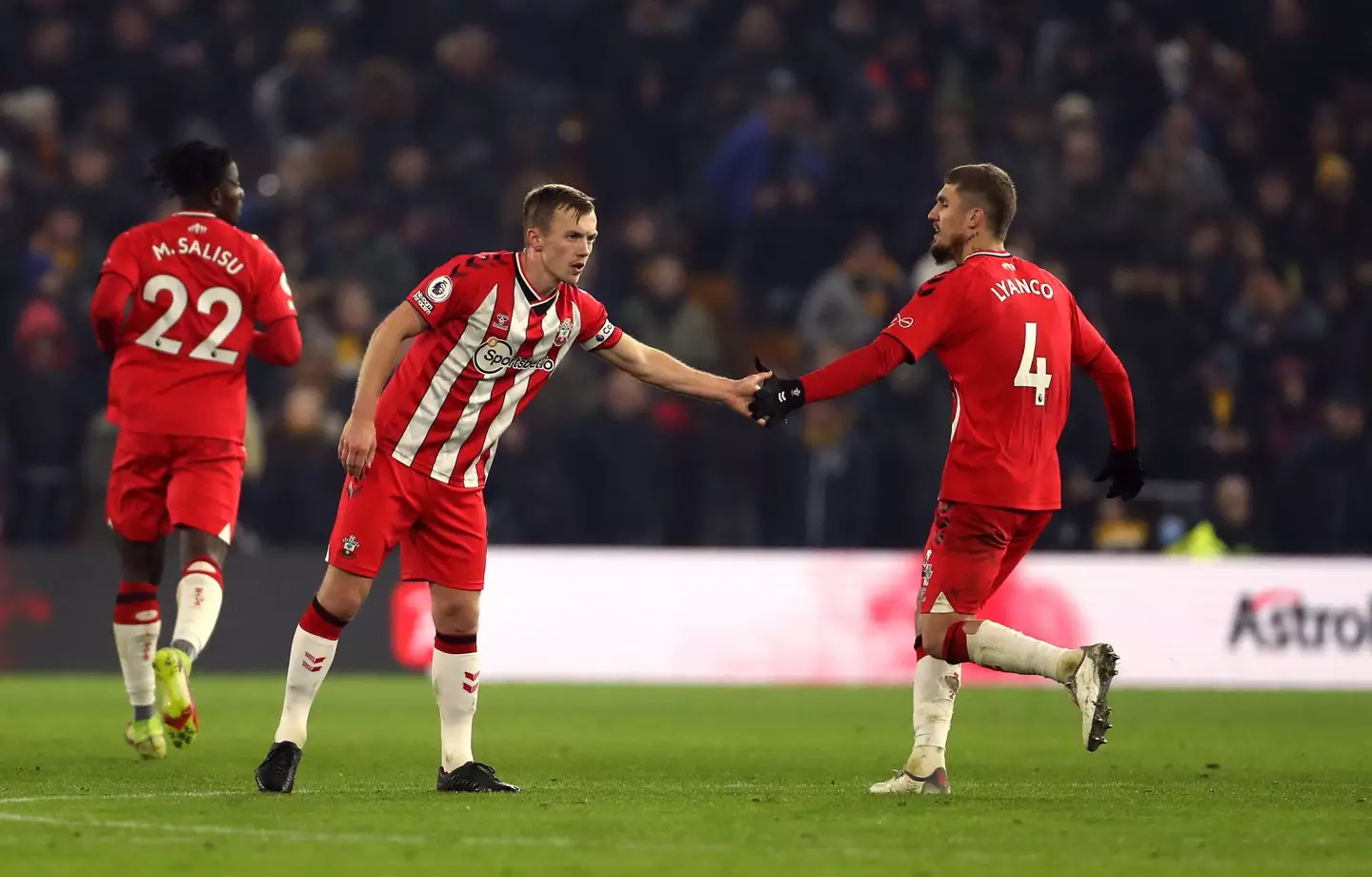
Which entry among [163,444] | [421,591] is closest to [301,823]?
[163,444]

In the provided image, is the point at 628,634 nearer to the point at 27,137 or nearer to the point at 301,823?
the point at 27,137

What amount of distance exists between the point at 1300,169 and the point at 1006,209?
13.1 m

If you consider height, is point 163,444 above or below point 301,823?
above

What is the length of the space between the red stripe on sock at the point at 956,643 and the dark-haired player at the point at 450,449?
165 centimetres

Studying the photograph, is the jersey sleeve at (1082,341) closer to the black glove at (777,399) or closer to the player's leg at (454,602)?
the black glove at (777,399)

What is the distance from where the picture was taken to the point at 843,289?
17219 mm

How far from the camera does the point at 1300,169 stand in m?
20.0

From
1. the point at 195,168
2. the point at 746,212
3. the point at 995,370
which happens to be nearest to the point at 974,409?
the point at 995,370

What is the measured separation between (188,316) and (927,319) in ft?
11.2

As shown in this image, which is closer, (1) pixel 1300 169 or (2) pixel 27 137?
(2) pixel 27 137

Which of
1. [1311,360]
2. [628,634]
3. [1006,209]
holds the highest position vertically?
[1311,360]

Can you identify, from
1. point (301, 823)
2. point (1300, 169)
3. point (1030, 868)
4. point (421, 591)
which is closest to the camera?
point (1030, 868)

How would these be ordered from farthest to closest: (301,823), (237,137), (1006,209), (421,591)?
(237,137) < (421,591) < (1006,209) < (301,823)

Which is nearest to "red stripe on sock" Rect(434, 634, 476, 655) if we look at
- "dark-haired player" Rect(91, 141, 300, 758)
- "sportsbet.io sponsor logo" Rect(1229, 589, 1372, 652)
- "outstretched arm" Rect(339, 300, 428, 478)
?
"outstretched arm" Rect(339, 300, 428, 478)
